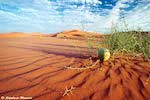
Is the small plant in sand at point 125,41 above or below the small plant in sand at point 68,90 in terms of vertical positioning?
above

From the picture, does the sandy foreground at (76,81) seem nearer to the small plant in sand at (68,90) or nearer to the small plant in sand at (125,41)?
the small plant in sand at (68,90)

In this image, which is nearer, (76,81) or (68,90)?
(68,90)

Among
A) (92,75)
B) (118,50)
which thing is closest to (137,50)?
(118,50)

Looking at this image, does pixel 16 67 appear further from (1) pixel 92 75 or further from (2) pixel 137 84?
(2) pixel 137 84

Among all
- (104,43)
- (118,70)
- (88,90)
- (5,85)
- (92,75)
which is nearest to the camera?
(88,90)

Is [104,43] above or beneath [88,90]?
above

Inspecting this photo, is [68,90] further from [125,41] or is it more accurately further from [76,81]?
[125,41]

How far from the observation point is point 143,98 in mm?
2273

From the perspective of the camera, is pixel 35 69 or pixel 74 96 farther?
pixel 35 69

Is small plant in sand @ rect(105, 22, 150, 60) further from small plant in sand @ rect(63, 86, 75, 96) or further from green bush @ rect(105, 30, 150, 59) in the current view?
small plant in sand @ rect(63, 86, 75, 96)

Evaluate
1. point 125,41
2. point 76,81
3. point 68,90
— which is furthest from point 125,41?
point 68,90

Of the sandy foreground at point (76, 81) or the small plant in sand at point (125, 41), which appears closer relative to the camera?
the sandy foreground at point (76, 81)

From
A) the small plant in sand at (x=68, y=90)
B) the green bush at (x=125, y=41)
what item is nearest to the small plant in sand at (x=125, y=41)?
the green bush at (x=125, y=41)

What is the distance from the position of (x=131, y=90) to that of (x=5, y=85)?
64.2 inches
